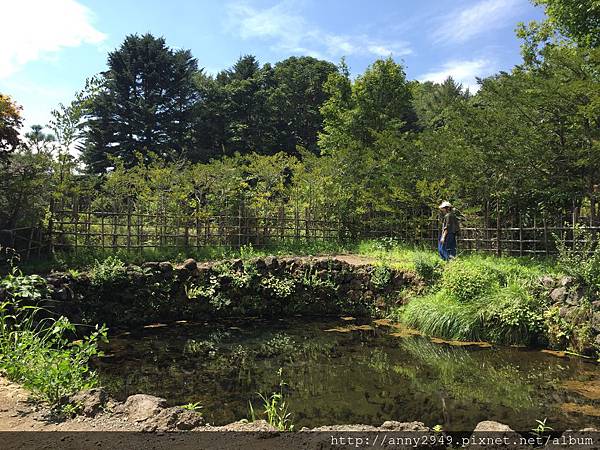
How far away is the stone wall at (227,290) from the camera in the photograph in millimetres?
8625

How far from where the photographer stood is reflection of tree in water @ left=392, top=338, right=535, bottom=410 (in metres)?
5.12

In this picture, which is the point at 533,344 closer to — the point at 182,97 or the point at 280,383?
the point at 280,383

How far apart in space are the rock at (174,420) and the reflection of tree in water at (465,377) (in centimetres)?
311

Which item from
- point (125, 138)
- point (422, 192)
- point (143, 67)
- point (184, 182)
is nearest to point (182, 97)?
point (143, 67)

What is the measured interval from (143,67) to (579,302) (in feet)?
86.1

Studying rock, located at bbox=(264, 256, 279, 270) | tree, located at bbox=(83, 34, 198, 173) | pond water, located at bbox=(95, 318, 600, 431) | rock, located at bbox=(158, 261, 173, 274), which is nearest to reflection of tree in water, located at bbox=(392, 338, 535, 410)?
pond water, located at bbox=(95, 318, 600, 431)

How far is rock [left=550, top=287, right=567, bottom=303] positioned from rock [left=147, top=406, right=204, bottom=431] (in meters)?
5.99

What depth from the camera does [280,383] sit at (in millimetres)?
5727

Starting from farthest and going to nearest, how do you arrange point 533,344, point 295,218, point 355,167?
point 355,167 < point 295,218 < point 533,344

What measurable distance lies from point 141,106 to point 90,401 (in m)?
24.8

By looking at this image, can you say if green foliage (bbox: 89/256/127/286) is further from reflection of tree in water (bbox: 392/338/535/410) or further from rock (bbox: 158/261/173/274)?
reflection of tree in water (bbox: 392/338/535/410)

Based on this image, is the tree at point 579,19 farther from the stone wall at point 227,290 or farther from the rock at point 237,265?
the rock at point 237,265

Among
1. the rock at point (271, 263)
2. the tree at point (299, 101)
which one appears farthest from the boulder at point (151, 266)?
the tree at point (299, 101)

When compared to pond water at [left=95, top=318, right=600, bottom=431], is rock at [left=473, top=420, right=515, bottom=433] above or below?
above
